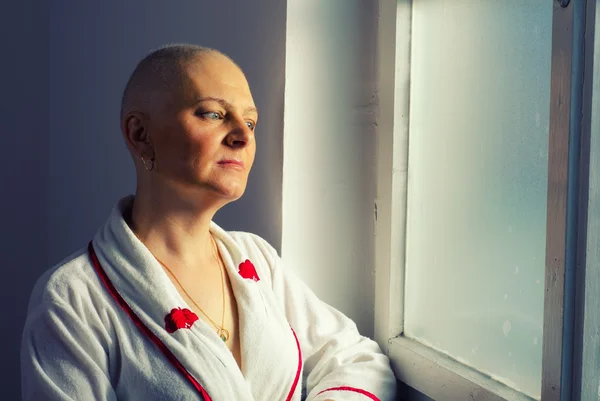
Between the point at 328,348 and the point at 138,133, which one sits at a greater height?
the point at 138,133

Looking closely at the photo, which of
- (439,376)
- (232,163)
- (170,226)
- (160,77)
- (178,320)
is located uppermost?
(160,77)

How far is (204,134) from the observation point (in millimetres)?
982

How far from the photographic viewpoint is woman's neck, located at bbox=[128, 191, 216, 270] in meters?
1.03

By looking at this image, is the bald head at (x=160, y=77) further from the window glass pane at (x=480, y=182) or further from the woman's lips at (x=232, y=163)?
the window glass pane at (x=480, y=182)

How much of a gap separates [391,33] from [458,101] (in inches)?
8.5

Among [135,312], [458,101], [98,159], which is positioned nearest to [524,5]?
[458,101]

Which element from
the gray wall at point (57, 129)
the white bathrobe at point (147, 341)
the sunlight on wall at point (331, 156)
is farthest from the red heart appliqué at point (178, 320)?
the gray wall at point (57, 129)

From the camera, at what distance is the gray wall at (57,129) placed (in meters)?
1.79

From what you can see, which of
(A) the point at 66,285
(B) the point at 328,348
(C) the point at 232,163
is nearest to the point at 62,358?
(A) the point at 66,285

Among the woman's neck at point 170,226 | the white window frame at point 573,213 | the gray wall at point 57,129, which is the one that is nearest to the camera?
the white window frame at point 573,213

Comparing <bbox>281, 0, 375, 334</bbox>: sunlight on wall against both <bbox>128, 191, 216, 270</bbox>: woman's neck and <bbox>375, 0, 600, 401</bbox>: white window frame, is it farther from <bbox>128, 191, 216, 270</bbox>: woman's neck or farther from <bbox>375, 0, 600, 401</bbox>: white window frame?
<bbox>375, 0, 600, 401</bbox>: white window frame

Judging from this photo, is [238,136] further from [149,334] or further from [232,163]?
[149,334]

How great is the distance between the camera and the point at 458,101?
1.12 meters

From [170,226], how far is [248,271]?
0.54ft
